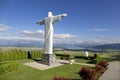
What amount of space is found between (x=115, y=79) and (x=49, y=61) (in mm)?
10676

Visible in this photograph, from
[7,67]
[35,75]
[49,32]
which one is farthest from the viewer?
[49,32]

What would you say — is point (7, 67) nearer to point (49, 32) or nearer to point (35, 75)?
point (35, 75)

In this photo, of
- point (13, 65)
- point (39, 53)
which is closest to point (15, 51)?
point (39, 53)

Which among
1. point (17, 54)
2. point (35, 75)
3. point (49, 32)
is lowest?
point (35, 75)

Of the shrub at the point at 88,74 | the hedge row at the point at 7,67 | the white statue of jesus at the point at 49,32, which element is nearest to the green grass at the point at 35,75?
the hedge row at the point at 7,67

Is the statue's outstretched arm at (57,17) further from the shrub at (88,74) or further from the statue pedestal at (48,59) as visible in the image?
the shrub at (88,74)

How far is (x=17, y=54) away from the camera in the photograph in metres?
27.9

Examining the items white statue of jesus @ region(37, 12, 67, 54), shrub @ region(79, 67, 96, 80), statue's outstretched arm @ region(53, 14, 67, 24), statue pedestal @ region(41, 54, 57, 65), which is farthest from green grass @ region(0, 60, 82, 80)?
statue's outstretched arm @ region(53, 14, 67, 24)

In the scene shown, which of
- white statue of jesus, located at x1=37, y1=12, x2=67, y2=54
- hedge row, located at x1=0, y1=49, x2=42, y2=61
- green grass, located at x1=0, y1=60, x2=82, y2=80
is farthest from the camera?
hedge row, located at x1=0, y1=49, x2=42, y2=61

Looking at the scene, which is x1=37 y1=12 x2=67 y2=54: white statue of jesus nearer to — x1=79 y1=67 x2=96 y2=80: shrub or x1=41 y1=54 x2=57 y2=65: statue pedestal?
x1=41 y1=54 x2=57 y2=65: statue pedestal

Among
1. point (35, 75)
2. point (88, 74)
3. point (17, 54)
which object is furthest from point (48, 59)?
point (88, 74)

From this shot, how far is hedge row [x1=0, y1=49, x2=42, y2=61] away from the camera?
83.3 ft

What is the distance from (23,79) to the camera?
44.2 ft

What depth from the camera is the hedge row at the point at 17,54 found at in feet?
83.3
